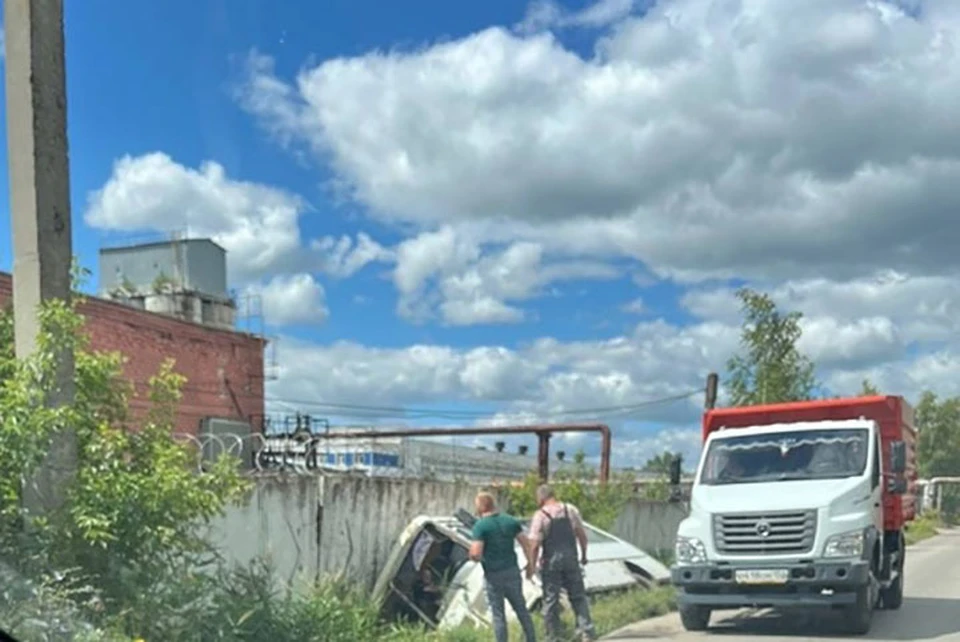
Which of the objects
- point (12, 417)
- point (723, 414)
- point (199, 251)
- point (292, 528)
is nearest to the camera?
point (12, 417)

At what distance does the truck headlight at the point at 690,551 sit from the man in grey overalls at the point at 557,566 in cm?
185

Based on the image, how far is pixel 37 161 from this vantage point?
28.8ft

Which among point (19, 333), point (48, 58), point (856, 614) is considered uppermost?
point (48, 58)

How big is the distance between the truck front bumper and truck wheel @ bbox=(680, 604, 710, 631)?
0.17 m

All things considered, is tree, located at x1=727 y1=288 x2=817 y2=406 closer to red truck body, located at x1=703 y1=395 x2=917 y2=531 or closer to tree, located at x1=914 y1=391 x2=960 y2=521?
red truck body, located at x1=703 y1=395 x2=917 y2=531

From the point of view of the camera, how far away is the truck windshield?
46.6 ft

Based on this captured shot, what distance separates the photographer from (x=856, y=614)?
13023mm

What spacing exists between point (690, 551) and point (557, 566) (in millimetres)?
2232

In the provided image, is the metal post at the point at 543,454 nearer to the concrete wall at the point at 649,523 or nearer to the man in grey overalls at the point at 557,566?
the concrete wall at the point at 649,523

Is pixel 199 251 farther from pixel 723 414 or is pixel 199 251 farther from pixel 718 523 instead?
pixel 718 523

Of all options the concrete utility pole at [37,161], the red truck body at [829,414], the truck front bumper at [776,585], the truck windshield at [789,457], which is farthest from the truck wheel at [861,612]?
the concrete utility pole at [37,161]

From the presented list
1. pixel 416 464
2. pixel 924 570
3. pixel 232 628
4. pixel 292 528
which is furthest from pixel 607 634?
pixel 416 464

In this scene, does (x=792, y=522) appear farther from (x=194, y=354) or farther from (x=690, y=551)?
(x=194, y=354)

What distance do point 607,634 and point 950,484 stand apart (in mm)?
55153
